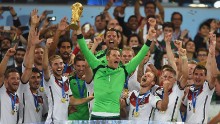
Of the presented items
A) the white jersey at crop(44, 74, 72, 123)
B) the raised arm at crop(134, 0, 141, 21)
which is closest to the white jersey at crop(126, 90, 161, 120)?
the white jersey at crop(44, 74, 72, 123)

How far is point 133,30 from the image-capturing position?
14.7m

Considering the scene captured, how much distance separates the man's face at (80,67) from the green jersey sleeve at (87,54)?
0.70 meters

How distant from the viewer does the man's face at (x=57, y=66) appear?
456 inches

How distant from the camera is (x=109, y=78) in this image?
11.2 metres

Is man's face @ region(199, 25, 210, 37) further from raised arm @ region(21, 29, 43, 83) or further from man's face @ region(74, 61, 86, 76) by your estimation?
raised arm @ region(21, 29, 43, 83)

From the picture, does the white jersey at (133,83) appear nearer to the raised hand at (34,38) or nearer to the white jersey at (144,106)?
the white jersey at (144,106)

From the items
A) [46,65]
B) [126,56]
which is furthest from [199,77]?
[46,65]

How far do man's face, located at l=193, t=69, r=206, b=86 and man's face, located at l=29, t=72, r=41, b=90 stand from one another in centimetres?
216

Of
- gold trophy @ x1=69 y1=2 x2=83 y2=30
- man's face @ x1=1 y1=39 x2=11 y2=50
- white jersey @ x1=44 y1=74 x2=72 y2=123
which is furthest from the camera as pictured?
man's face @ x1=1 y1=39 x2=11 y2=50

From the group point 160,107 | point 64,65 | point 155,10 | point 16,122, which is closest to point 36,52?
point 64,65

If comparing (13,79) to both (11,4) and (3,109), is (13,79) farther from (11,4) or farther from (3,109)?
(11,4)

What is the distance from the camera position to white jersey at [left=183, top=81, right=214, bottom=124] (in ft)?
38.2

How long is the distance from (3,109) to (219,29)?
5.29 meters

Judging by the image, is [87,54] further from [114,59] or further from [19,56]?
[19,56]
